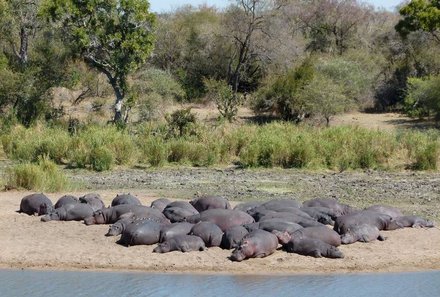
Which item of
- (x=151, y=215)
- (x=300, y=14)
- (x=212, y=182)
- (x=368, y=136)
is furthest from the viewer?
(x=300, y=14)

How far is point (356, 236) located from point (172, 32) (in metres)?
31.6

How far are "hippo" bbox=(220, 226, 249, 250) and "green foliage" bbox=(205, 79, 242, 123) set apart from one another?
18.9 metres

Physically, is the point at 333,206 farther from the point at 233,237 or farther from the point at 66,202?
the point at 66,202

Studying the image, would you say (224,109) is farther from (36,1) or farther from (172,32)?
(172,32)

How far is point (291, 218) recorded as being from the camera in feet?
45.6

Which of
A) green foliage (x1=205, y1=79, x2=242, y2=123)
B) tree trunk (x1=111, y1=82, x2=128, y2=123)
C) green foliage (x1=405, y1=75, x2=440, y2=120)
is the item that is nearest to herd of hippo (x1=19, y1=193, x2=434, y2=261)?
tree trunk (x1=111, y1=82, x2=128, y2=123)

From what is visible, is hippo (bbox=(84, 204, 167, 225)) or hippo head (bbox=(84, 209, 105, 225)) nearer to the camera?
hippo (bbox=(84, 204, 167, 225))

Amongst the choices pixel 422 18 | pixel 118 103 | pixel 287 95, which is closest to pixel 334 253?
pixel 118 103

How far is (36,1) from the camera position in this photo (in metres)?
33.1

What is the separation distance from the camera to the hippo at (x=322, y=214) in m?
14.6

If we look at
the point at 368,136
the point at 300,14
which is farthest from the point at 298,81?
the point at 300,14

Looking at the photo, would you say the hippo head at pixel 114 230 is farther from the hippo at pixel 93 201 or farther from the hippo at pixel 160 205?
the hippo at pixel 93 201

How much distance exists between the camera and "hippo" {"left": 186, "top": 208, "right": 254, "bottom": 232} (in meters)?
13.7

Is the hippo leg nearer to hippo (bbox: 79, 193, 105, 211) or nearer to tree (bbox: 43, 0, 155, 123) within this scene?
hippo (bbox: 79, 193, 105, 211)
